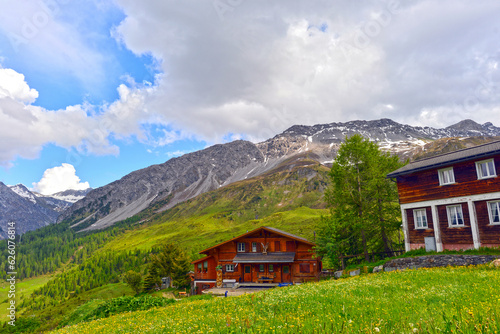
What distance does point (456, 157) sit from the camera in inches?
1180

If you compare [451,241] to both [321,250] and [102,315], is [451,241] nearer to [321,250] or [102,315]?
[321,250]

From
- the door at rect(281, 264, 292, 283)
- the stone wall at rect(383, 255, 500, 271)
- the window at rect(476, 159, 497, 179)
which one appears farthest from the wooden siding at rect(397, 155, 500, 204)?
the door at rect(281, 264, 292, 283)

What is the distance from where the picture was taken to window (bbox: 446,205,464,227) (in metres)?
29.5

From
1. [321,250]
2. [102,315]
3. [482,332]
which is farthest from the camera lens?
[321,250]

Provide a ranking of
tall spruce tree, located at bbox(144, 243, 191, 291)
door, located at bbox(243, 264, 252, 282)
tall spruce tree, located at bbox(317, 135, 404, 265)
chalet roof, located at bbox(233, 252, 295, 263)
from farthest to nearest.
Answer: tall spruce tree, located at bbox(144, 243, 191, 291) < door, located at bbox(243, 264, 252, 282) < chalet roof, located at bbox(233, 252, 295, 263) < tall spruce tree, located at bbox(317, 135, 404, 265)

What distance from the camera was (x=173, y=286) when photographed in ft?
236

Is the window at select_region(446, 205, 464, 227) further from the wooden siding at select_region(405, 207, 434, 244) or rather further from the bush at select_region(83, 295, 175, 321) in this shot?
the bush at select_region(83, 295, 175, 321)

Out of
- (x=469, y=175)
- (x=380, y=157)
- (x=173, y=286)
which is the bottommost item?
(x=173, y=286)

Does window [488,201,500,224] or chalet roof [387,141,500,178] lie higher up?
chalet roof [387,141,500,178]

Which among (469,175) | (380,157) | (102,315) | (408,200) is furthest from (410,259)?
(102,315)

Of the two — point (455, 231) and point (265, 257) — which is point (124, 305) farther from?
point (455, 231)

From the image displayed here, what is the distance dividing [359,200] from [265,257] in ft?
69.6

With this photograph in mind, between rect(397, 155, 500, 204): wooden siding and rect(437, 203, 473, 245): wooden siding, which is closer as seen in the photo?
rect(397, 155, 500, 204): wooden siding

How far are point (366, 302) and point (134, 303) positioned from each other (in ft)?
64.2
